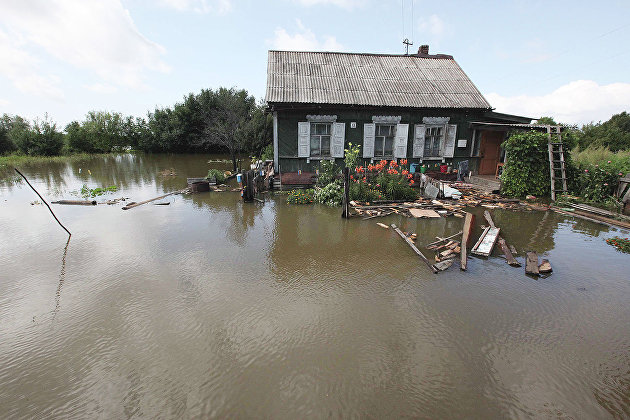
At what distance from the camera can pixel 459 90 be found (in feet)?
46.1

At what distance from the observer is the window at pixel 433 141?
13773mm

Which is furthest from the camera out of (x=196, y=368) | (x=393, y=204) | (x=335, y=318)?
(x=393, y=204)

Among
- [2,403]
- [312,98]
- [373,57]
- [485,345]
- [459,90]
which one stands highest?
[373,57]

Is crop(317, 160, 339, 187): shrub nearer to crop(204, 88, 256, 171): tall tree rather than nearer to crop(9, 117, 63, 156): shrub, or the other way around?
crop(204, 88, 256, 171): tall tree

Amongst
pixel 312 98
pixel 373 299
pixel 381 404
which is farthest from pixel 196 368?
pixel 312 98

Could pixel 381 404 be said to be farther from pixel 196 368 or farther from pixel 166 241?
pixel 166 241

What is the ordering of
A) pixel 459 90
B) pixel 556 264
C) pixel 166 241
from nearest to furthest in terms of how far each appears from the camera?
1. pixel 556 264
2. pixel 166 241
3. pixel 459 90

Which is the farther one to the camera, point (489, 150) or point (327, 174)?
point (489, 150)

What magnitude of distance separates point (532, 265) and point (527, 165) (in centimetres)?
710

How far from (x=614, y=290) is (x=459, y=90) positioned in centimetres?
1155

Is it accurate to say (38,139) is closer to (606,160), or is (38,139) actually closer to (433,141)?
(433,141)

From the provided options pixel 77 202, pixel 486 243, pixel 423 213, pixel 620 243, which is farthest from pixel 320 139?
pixel 620 243

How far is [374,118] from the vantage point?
13.1 metres

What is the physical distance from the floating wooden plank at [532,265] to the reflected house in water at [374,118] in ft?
27.3
